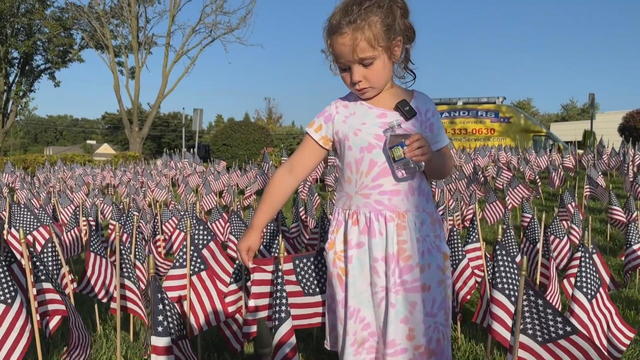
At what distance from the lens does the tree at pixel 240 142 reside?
76.9ft

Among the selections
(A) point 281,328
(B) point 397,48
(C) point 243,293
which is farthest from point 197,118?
(B) point 397,48

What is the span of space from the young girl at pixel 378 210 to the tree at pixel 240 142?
2076 cm

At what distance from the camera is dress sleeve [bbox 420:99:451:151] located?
2436 mm

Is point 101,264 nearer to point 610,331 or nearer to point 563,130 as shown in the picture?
point 610,331

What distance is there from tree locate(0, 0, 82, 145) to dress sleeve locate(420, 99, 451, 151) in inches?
1217

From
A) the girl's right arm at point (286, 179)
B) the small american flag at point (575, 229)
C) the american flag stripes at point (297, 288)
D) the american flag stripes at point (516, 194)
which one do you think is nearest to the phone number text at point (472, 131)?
the american flag stripes at point (516, 194)

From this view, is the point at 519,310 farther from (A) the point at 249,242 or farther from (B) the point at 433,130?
(A) the point at 249,242

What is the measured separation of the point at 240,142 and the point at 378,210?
21.4 metres

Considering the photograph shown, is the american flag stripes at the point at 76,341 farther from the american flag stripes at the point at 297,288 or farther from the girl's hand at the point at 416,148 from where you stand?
the girl's hand at the point at 416,148

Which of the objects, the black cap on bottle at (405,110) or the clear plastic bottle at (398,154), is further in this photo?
the black cap on bottle at (405,110)

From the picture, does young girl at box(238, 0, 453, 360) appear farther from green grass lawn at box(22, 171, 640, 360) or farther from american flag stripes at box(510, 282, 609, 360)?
green grass lawn at box(22, 171, 640, 360)

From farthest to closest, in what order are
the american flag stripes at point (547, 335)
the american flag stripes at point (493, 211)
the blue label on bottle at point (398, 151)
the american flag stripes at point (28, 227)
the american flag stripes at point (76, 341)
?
the american flag stripes at point (493, 211)
the american flag stripes at point (28, 227)
the american flag stripes at point (76, 341)
the american flag stripes at point (547, 335)
the blue label on bottle at point (398, 151)

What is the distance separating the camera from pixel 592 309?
10.5ft

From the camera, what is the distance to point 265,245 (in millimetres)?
4812
